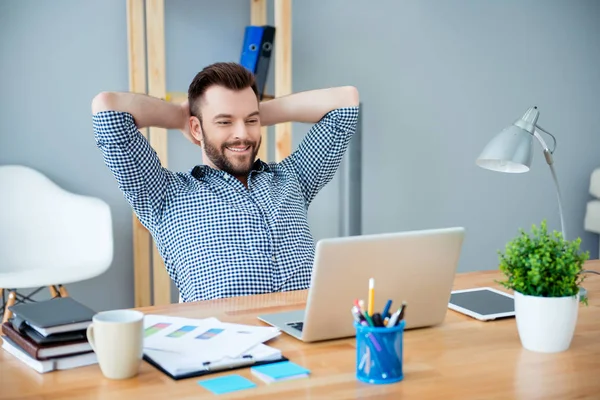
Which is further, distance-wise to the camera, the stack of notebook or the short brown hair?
the short brown hair

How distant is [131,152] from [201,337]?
0.83m

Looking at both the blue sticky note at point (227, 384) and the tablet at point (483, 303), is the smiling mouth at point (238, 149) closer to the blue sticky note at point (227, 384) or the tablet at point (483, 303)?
the tablet at point (483, 303)

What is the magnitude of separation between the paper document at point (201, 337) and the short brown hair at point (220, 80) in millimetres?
904

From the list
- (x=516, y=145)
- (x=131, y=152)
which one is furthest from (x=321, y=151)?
(x=516, y=145)

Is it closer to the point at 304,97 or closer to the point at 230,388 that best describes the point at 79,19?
the point at 304,97

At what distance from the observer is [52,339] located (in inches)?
48.9

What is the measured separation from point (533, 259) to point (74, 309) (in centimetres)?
76

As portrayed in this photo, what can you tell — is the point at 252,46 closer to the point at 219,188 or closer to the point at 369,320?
the point at 219,188

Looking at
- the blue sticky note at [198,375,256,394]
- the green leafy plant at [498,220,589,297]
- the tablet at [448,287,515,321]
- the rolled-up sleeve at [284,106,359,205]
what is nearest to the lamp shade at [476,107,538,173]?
the tablet at [448,287,515,321]

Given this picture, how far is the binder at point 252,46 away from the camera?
3318 mm

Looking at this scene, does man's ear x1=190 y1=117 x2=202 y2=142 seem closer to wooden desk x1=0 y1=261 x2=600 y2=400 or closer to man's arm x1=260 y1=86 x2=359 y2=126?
man's arm x1=260 y1=86 x2=359 y2=126

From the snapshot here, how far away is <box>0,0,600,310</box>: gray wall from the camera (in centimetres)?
326

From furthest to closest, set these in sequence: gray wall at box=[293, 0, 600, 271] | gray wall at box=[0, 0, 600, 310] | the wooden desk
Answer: gray wall at box=[293, 0, 600, 271] → gray wall at box=[0, 0, 600, 310] → the wooden desk

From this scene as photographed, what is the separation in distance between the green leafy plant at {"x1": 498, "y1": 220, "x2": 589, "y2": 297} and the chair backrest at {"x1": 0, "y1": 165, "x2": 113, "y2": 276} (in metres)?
1.96
